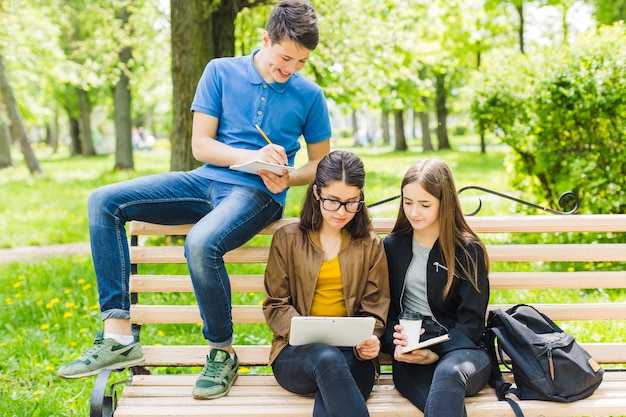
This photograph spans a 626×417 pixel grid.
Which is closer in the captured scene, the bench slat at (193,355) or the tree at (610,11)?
the bench slat at (193,355)

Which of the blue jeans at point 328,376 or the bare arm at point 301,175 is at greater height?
the bare arm at point 301,175

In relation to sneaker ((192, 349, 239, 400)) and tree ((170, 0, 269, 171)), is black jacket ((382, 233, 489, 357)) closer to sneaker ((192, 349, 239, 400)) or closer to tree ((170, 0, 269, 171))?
sneaker ((192, 349, 239, 400))

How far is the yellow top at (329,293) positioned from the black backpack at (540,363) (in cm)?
68

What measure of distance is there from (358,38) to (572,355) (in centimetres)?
602

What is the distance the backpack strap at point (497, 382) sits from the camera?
8.47 ft

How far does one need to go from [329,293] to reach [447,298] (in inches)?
20.6

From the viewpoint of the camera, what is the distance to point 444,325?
2.86 metres

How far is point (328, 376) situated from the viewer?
2471 mm

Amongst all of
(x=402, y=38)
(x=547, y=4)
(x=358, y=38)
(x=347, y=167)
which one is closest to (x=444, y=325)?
(x=347, y=167)

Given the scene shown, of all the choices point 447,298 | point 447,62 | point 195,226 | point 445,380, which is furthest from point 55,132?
point 445,380

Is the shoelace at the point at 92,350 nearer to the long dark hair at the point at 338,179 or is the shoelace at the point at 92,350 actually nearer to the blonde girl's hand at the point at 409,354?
the long dark hair at the point at 338,179

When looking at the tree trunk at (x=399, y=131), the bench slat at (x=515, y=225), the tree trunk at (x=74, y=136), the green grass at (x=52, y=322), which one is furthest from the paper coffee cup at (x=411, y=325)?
the tree trunk at (x=74, y=136)

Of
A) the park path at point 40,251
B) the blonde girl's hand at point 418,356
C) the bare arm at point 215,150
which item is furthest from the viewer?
the park path at point 40,251

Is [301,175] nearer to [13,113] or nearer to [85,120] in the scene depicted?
[13,113]
